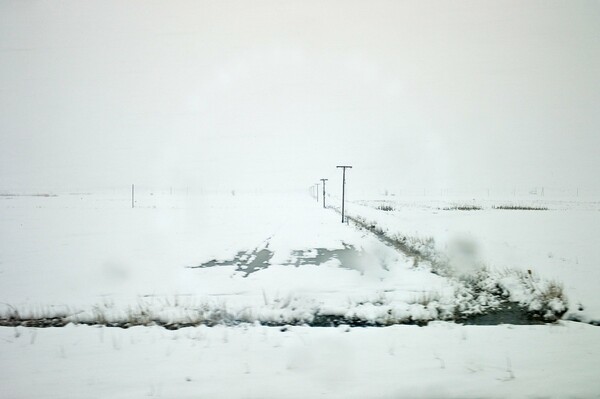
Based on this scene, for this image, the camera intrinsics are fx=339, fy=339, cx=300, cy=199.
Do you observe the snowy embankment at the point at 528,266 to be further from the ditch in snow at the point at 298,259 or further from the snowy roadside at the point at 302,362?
the ditch in snow at the point at 298,259

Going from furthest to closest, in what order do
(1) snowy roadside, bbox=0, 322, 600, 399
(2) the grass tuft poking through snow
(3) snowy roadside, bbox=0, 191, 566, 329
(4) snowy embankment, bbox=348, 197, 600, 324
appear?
(4) snowy embankment, bbox=348, 197, 600, 324
(2) the grass tuft poking through snow
(3) snowy roadside, bbox=0, 191, 566, 329
(1) snowy roadside, bbox=0, 322, 600, 399

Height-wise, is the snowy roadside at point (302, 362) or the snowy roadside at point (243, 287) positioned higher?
the snowy roadside at point (302, 362)

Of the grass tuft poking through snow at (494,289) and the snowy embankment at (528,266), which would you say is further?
the snowy embankment at (528,266)

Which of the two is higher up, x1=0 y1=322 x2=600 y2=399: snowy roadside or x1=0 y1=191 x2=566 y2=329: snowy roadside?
x1=0 y1=322 x2=600 y2=399: snowy roadside

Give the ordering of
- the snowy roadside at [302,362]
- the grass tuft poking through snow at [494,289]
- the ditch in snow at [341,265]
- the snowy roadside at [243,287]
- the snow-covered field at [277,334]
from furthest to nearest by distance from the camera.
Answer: the grass tuft poking through snow at [494,289] < the snowy roadside at [243,287] < the ditch in snow at [341,265] < the snow-covered field at [277,334] < the snowy roadside at [302,362]

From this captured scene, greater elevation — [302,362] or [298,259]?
[302,362]

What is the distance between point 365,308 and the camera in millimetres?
8555

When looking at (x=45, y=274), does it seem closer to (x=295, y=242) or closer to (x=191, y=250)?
(x=191, y=250)

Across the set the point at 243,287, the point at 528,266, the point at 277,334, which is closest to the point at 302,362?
the point at 277,334

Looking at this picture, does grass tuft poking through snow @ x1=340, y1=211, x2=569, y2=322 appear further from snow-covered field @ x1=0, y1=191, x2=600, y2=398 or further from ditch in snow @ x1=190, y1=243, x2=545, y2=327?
snow-covered field @ x1=0, y1=191, x2=600, y2=398

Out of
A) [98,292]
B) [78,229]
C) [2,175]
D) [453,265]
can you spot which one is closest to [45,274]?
[98,292]

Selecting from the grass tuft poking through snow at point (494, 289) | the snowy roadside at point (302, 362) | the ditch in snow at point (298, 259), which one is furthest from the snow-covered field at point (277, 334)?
the grass tuft poking through snow at point (494, 289)

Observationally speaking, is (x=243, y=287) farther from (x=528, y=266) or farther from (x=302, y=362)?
(x=528, y=266)

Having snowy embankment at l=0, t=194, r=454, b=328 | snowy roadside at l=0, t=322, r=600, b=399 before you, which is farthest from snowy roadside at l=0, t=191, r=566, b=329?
snowy roadside at l=0, t=322, r=600, b=399
